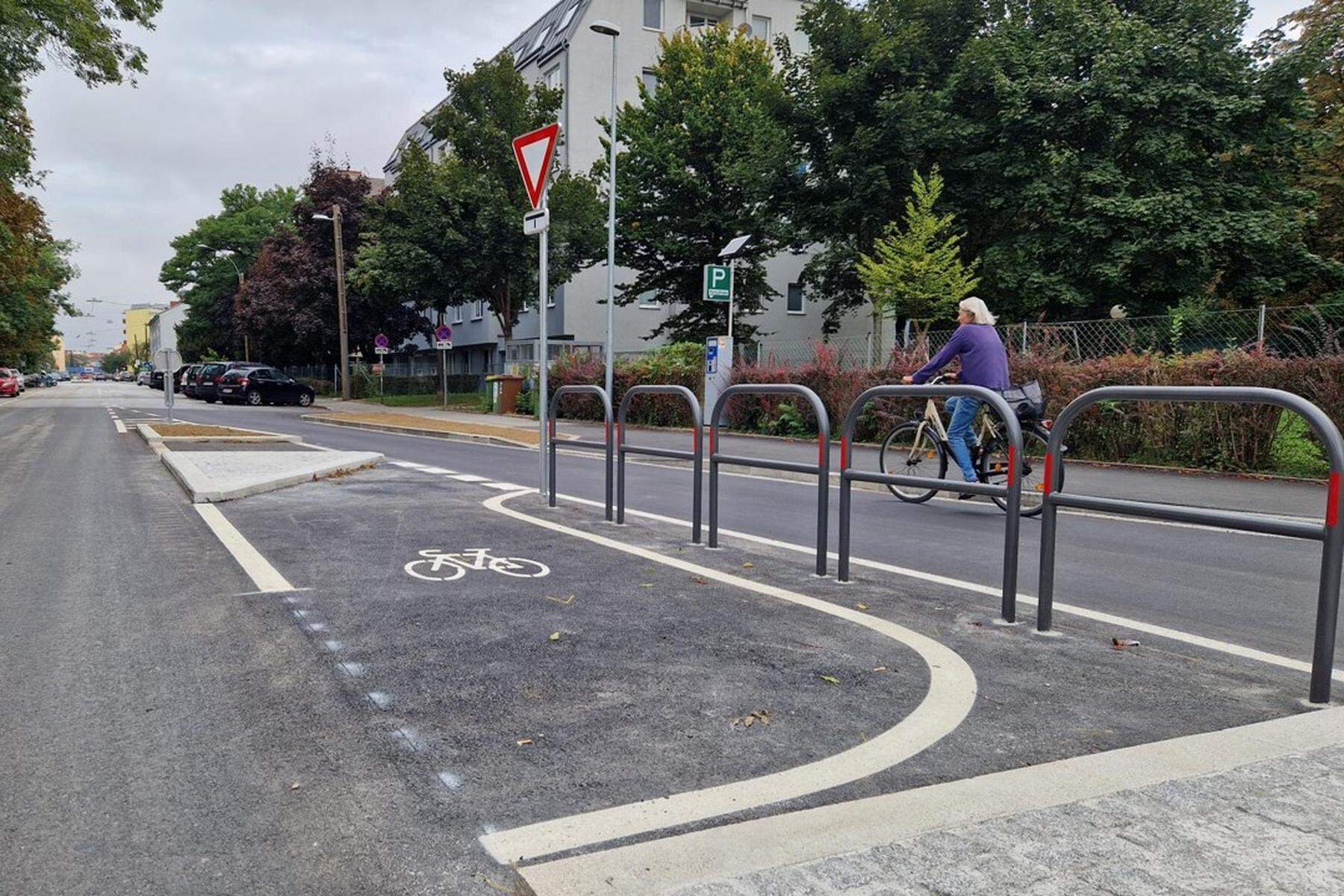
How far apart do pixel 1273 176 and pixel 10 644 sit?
30424 mm

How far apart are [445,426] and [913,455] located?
16.0 metres

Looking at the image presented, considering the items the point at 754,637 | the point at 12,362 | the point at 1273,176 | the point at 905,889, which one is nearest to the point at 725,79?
the point at 1273,176

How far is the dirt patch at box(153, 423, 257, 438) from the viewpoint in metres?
17.1

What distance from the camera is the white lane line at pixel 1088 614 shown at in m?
4.22

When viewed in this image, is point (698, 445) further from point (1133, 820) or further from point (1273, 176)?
point (1273, 176)

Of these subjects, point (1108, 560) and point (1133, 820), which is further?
point (1108, 560)

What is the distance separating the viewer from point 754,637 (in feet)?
14.3

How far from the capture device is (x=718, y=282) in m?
18.9

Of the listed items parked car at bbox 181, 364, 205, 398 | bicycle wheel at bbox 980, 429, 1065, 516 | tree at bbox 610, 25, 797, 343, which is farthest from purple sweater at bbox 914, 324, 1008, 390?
parked car at bbox 181, 364, 205, 398

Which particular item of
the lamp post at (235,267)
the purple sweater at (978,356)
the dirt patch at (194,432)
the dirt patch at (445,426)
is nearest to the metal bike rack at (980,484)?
the purple sweater at (978,356)

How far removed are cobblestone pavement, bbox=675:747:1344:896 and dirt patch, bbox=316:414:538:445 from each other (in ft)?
53.0

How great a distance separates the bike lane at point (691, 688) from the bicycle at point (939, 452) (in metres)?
2.90

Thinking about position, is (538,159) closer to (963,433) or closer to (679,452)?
(679,452)

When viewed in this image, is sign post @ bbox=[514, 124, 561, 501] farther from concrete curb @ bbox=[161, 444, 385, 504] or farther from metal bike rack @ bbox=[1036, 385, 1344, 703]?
metal bike rack @ bbox=[1036, 385, 1344, 703]
